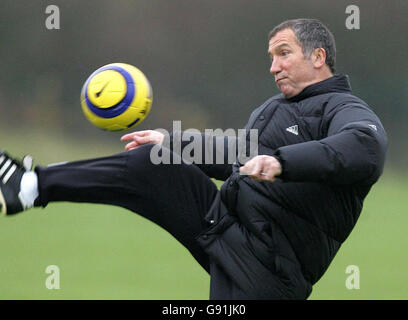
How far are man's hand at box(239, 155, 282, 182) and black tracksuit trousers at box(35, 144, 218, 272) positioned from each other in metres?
0.51

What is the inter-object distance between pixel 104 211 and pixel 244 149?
6.50 metres

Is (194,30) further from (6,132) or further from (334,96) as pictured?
(334,96)

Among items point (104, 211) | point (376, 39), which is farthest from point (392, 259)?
point (376, 39)

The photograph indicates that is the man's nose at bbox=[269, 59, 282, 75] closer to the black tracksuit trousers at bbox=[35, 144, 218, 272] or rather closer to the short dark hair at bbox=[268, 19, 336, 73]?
the short dark hair at bbox=[268, 19, 336, 73]

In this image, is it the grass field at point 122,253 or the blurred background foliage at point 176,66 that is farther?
the blurred background foliage at point 176,66

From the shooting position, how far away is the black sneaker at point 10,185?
3.19m

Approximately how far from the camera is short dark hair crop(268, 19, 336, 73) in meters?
3.75

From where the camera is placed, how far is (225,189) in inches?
137

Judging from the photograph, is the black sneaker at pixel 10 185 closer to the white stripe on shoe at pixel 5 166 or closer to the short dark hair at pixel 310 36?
the white stripe on shoe at pixel 5 166
